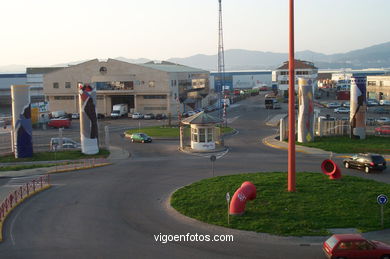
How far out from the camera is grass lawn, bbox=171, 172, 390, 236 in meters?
16.9

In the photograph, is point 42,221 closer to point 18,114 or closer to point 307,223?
point 307,223

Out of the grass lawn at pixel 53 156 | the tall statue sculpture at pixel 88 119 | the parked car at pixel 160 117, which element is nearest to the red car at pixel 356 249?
the grass lawn at pixel 53 156

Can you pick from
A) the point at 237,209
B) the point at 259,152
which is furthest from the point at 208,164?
the point at 237,209

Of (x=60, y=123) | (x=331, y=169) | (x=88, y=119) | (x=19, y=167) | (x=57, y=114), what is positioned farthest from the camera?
(x=57, y=114)

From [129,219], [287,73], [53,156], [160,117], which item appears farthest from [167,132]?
[287,73]

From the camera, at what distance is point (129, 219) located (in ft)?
61.2

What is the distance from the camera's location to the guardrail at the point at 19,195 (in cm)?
2010

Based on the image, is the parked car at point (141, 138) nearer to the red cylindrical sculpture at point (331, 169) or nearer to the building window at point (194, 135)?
the building window at point (194, 135)

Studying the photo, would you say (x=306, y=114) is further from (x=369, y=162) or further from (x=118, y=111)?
(x=118, y=111)

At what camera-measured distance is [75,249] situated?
1534 cm

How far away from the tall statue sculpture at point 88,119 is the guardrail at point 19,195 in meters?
7.88

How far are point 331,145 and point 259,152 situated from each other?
20.5ft

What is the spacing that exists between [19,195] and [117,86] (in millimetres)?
48928

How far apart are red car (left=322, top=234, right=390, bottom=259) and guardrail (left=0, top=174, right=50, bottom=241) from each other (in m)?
12.2
